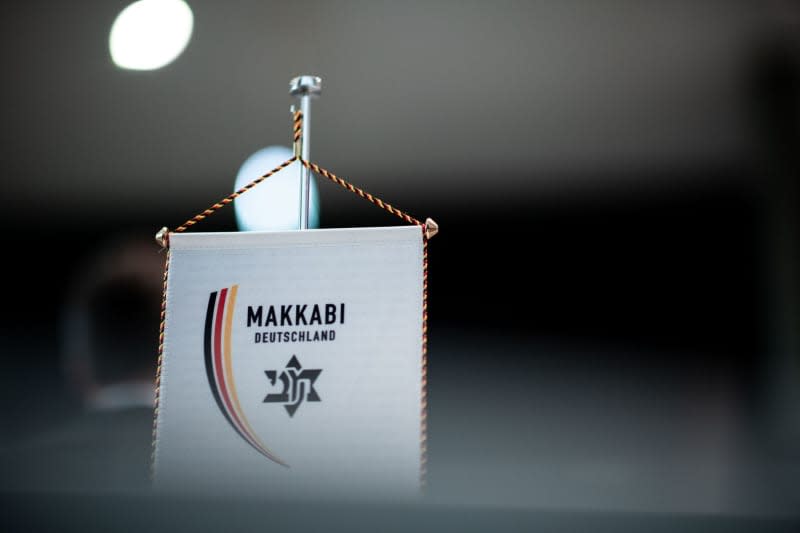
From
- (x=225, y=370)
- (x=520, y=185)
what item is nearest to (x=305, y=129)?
(x=225, y=370)

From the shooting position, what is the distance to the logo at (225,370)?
123 cm

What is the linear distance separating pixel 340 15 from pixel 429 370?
8.68ft

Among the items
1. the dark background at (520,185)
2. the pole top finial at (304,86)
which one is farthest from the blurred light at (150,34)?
the pole top finial at (304,86)

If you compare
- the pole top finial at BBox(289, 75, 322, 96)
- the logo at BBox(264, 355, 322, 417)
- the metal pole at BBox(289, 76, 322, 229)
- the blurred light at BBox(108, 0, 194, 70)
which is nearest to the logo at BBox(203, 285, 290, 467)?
the logo at BBox(264, 355, 322, 417)

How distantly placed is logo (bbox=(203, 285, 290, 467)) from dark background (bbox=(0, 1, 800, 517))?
289 cm

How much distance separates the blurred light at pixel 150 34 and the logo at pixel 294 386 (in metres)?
3.22

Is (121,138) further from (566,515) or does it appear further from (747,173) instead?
(566,515)

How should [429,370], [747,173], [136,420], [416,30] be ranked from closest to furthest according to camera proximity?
[416,30] → [136,420] → [747,173] → [429,370]

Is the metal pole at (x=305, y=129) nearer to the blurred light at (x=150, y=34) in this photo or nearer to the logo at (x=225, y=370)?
the logo at (x=225, y=370)

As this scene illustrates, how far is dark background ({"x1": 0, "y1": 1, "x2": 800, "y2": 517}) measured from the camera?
13.9 feet

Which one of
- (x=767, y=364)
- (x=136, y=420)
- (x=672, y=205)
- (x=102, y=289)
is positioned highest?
(x=672, y=205)

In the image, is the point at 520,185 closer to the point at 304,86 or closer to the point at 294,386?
the point at 304,86

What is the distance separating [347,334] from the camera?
1.26 m

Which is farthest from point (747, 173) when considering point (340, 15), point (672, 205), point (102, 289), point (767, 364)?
point (102, 289)
